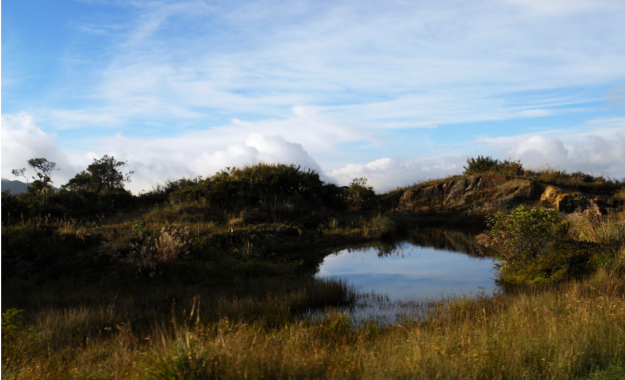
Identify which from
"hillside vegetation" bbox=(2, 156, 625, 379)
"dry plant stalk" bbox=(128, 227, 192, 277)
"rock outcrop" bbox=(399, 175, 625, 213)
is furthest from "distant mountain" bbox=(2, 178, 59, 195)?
"rock outcrop" bbox=(399, 175, 625, 213)

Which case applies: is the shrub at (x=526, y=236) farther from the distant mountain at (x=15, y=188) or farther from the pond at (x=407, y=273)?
the distant mountain at (x=15, y=188)

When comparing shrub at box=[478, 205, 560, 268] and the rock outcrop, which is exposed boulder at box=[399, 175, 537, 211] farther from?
shrub at box=[478, 205, 560, 268]

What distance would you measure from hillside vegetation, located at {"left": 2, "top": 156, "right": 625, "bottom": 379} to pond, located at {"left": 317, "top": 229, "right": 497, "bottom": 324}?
0.54 metres

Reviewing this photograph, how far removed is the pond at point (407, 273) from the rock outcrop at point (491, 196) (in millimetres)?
8457

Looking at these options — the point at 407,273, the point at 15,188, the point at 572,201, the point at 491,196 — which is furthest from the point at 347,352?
the point at 15,188

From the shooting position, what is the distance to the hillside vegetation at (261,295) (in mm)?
4324

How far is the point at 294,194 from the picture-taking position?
22.9 meters

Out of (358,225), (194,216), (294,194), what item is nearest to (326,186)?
(294,194)

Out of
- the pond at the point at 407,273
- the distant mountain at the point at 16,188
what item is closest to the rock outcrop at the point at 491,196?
the pond at the point at 407,273

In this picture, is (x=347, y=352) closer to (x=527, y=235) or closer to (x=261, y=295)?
(x=261, y=295)

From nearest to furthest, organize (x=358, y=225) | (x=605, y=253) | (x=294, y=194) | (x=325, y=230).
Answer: (x=605, y=253)
(x=325, y=230)
(x=358, y=225)
(x=294, y=194)

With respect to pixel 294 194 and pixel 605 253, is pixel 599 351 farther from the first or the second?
pixel 294 194

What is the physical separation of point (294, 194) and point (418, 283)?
12.8 meters

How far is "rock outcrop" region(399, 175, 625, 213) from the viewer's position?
23359mm
